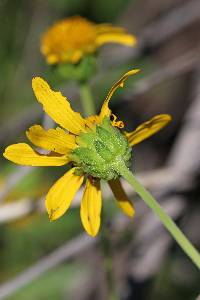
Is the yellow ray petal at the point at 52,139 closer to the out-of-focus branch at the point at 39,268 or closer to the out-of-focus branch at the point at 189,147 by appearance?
the out-of-focus branch at the point at 39,268

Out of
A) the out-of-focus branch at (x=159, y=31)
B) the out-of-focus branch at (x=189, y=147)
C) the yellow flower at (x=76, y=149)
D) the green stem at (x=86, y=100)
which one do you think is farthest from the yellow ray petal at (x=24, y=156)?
the out-of-focus branch at (x=159, y=31)

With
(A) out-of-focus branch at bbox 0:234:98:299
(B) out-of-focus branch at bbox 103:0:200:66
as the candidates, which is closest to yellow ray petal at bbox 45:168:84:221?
(A) out-of-focus branch at bbox 0:234:98:299

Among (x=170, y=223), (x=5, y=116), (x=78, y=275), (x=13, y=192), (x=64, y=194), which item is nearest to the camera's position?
(x=170, y=223)

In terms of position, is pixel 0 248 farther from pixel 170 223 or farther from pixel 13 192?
pixel 170 223

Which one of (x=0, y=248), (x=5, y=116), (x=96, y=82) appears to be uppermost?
(x=5, y=116)

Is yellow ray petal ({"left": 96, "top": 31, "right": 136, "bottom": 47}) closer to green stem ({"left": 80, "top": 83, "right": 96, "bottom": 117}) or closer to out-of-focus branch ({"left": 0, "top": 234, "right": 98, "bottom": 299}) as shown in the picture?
green stem ({"left": 80, "top": 83, "right": 96, "bottom": 117})

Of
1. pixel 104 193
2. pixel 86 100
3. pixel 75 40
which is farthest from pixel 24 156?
pixel 104 193

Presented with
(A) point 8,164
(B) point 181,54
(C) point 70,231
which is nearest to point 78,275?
(C) point 70,231
